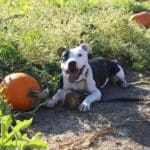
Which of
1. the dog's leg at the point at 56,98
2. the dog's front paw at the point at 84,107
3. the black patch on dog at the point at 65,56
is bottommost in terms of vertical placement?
the dog's front paw at the point at 84,107

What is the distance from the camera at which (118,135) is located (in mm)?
5984

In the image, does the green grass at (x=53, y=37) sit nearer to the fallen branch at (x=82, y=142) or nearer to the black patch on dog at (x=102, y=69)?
the black patch on dog at (x=102, y=69)

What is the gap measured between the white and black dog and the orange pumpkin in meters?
0.35

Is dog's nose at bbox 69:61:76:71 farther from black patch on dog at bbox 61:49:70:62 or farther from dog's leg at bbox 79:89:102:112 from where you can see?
dog's leg at bbox 79:89:102:112

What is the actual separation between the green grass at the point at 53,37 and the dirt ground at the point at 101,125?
867 millimetres

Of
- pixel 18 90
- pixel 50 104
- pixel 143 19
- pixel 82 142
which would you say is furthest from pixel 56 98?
pixel 143 19

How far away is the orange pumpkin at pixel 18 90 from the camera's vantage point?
6629mm

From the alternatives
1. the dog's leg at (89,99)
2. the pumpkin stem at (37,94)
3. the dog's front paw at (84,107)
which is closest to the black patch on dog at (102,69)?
the dog's leg at (89,99)

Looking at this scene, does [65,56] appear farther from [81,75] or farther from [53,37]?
[53,37]

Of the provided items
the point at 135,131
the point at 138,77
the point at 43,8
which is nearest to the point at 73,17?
the point at 43,8

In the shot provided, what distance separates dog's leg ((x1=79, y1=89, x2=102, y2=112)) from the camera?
6777 millimetres

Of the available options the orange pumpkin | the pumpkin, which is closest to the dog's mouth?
the orange pumpkin

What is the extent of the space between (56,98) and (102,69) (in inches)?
46.0

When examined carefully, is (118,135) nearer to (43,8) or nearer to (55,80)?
(55,80)
